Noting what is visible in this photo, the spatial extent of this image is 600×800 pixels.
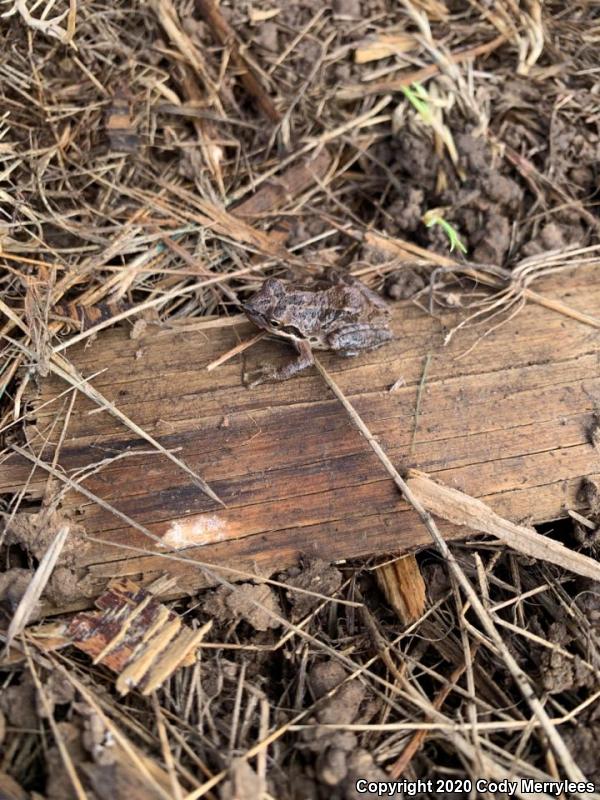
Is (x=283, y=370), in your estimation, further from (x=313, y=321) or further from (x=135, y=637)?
(x=135, y=637)

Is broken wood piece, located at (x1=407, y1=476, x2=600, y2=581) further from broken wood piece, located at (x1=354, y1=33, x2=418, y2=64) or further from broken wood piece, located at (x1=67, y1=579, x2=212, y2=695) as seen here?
broken wood piece, located at (x1=354, y1=33, x2=418, y2=64)

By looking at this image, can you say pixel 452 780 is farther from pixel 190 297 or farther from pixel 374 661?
pixel 190 297

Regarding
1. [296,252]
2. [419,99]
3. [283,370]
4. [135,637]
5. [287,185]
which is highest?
[419,99]

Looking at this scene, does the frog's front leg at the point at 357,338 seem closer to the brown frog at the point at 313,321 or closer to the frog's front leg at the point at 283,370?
the brown frog at the point at 313,321

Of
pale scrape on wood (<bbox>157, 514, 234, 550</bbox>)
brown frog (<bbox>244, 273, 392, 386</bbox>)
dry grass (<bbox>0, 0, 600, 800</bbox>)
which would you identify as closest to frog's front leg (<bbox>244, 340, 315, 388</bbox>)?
brown frog (<bbox>244, 273, 392, 386</bbox>)

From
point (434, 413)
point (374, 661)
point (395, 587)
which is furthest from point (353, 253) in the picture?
point (374, 661)

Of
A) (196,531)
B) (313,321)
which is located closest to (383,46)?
(313,321)

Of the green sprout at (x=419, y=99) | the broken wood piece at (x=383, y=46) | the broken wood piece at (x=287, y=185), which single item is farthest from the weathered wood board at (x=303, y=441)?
the broken wood piece at (x=383, y=46)
